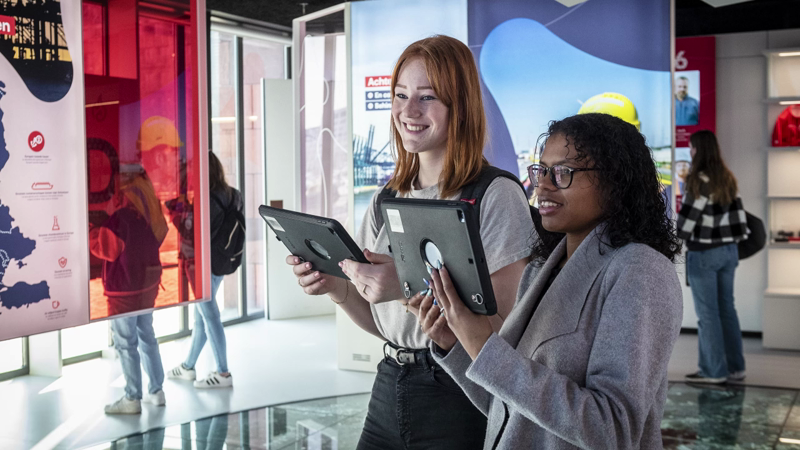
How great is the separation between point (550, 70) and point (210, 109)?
404 cm

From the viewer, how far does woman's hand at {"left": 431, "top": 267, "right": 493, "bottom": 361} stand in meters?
1.24

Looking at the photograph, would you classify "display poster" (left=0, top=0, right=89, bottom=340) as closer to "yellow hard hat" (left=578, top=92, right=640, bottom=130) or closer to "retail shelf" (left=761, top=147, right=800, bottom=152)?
"yellow hard hat" (left=578, top=92, right=640, bottom=130)

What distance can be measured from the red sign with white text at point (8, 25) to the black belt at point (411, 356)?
2.14 metres

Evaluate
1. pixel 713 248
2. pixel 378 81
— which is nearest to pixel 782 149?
pixel 713 248

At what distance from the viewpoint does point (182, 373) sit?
5781mm

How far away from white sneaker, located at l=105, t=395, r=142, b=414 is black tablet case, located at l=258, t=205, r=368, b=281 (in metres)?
3.37

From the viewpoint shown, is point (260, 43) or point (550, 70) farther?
point (260, 43)

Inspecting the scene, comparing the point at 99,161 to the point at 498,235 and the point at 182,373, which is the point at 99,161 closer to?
the point at 498,235

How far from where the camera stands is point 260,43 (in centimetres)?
850

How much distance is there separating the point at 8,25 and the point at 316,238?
6.53 feet

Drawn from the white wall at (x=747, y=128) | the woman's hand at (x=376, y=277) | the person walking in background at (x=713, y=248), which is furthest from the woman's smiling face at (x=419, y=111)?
the white wall at (x=747, y=128)

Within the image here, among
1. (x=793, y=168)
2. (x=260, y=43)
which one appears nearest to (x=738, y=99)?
(x=793, y=168)

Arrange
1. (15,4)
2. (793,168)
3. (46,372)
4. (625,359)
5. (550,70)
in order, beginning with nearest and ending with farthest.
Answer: (625,359), (15,4), (550,70), (46,372), (793,168)

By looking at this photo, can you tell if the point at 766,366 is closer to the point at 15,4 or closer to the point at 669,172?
the point at 669,172
